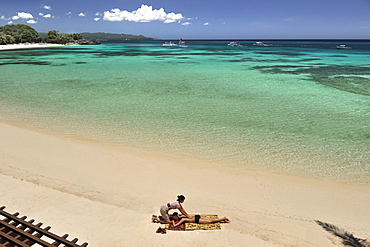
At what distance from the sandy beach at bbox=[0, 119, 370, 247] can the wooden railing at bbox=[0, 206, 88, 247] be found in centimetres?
52

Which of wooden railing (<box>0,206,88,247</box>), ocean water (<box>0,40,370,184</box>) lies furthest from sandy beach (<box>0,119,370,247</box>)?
ocean water (<box>0,40,370,184</box>)

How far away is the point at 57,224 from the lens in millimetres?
7109

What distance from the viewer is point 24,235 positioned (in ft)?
20.1

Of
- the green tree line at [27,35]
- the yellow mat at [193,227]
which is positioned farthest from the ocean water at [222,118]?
the green tree line at [27,35]

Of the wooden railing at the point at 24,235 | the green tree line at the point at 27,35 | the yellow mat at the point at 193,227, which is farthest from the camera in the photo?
the green tree line at the point at 27,35

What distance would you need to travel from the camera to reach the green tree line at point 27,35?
13288cm

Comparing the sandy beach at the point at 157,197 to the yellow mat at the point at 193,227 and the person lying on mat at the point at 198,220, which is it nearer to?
the yellow mat at the point at 193,227

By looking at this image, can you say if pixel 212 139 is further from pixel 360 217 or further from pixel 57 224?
pixel 57 224

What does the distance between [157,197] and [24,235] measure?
3846mm

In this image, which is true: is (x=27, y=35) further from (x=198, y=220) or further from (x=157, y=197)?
(x=198, y=220)

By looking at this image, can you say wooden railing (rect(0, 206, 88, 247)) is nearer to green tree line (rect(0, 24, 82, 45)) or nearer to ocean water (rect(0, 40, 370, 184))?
ocean water (rect(0, 40, 370, 184))

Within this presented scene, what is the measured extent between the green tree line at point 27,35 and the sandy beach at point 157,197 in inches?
5437

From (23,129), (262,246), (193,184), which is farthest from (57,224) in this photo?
(23,129)

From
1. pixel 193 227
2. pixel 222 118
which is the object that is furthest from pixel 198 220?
pixel 222 118
